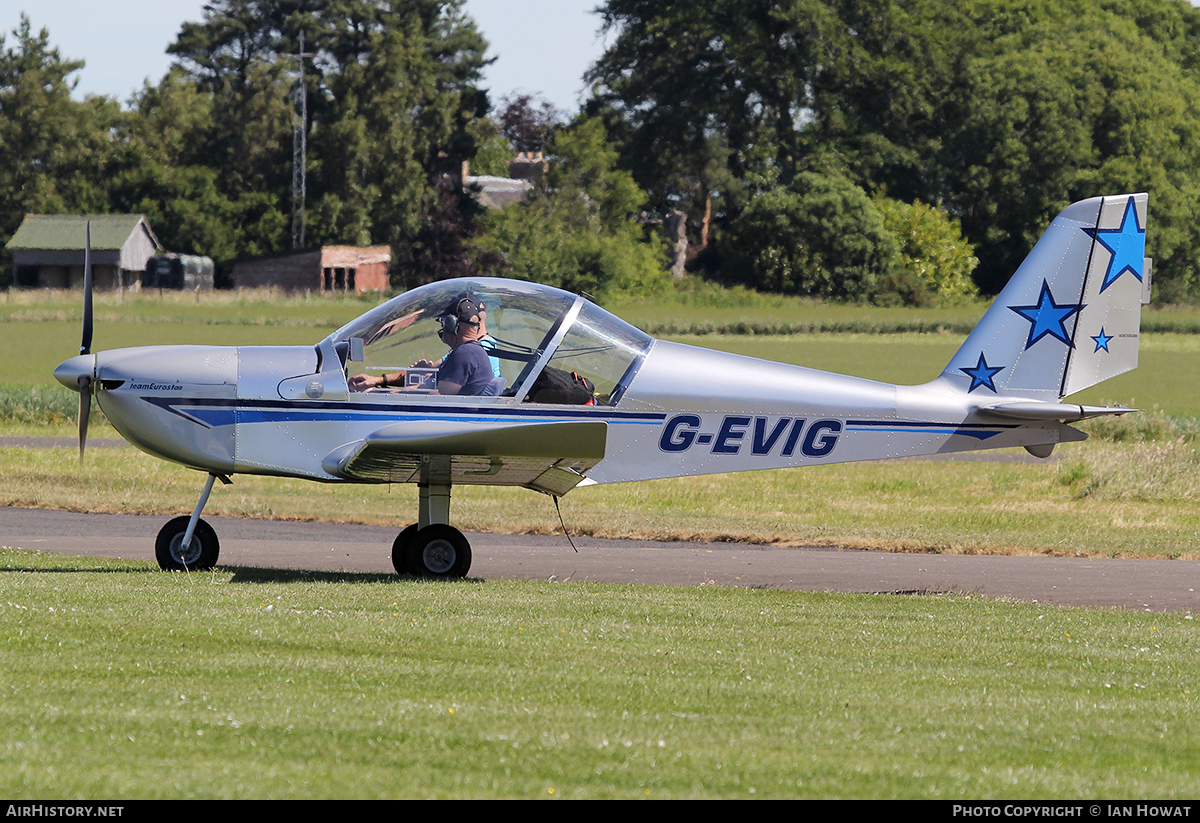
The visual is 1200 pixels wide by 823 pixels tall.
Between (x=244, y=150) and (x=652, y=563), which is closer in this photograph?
(x=652, y=563)

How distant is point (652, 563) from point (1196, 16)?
111m

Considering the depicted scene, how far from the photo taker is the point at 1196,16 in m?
107

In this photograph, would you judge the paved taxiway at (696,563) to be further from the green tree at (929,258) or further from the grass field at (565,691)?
the green tree at (929,258)

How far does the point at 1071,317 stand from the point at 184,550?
7.14m

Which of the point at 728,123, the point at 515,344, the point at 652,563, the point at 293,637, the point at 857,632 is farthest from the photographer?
the point at 728,123

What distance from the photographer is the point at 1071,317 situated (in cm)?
1058

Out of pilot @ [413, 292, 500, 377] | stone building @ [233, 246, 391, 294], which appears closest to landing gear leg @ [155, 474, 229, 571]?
pilot @ [413, 292, 500, 377]

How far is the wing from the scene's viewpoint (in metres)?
8.61

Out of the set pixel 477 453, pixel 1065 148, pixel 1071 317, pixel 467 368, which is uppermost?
pixel 1065 148

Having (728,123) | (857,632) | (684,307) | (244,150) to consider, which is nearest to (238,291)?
(244,150)


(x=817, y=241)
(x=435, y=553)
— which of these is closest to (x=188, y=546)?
(x=435, y=553)

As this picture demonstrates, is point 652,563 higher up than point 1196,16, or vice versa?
point 1196,16

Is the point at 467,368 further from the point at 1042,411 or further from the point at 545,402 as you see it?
the point at 1042,411

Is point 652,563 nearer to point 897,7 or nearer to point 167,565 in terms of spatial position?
point 167,565
